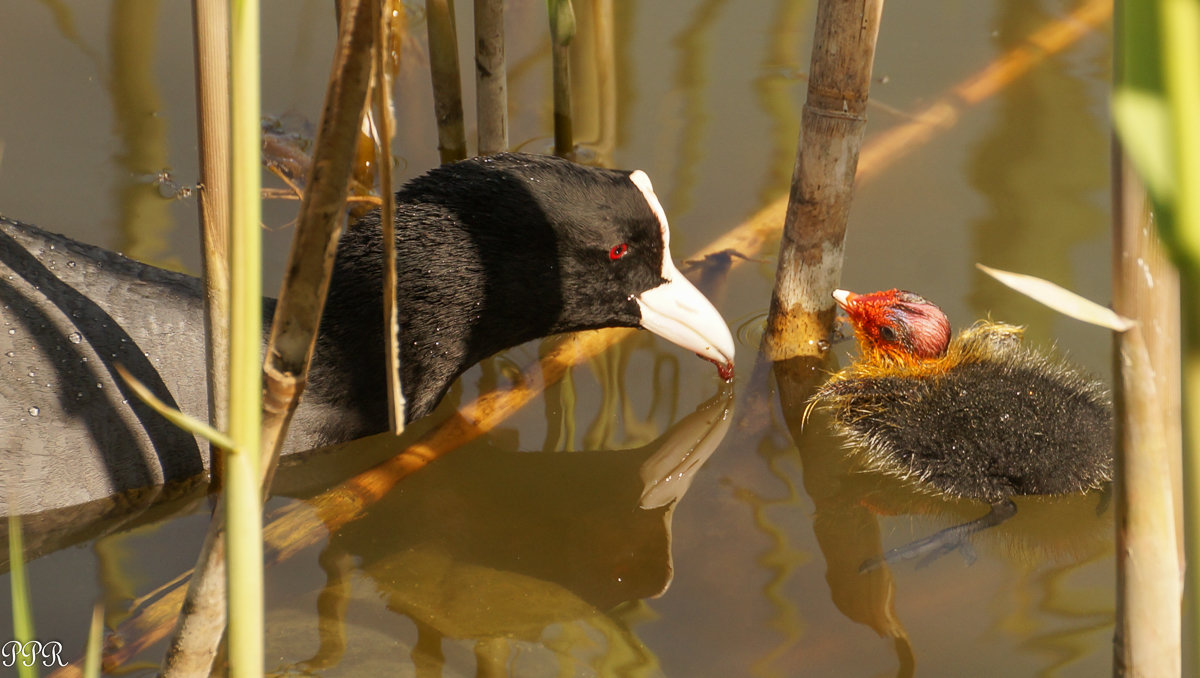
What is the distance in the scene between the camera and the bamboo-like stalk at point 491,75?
2.89 metres

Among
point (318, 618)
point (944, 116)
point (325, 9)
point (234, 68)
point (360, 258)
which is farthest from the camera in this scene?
point (325, 9)

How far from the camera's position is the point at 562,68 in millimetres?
3053

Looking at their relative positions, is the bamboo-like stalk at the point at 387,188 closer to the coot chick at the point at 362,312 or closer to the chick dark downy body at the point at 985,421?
the coot chick at the point at 362,312

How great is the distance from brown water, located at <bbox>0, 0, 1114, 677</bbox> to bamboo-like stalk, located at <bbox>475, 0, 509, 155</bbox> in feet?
1.52

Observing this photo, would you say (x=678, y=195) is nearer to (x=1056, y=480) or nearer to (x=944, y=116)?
(x=944, y=116)

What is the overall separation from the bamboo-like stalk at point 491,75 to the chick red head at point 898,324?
111cm

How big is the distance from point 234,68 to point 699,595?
1.70 meters

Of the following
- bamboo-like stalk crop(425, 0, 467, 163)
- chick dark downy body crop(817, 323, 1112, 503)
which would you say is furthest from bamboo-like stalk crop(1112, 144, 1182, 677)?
bamboo-like stalk crop(425, 0, 467, 163)

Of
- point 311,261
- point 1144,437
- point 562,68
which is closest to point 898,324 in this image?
point 562,68

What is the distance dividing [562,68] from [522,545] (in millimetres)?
1385

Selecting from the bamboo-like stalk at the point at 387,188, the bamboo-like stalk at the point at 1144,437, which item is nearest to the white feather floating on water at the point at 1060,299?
the bamboo-like stalk at the point at 1144,437

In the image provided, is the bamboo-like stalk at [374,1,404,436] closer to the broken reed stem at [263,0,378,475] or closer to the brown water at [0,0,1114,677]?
the broken reed stem at [263,0,378,475]

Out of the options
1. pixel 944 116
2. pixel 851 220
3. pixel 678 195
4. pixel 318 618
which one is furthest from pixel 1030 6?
pixel 318 618

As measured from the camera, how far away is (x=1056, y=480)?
2.32 m
